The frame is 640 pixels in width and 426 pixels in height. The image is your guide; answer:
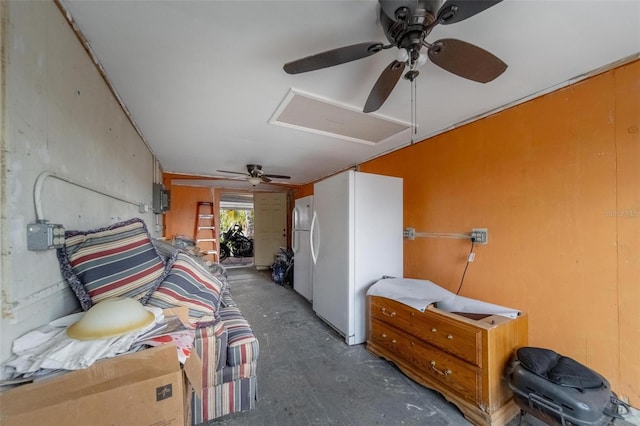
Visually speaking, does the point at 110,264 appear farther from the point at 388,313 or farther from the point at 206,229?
the point at 206,229

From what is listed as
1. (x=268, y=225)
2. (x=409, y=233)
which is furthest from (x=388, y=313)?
(x=268, y=225)

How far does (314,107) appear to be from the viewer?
79.3 inches

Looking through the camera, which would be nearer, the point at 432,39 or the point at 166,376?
the point at 166,376

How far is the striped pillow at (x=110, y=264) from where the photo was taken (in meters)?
1.12

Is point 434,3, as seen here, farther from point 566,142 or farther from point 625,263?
point 625,263

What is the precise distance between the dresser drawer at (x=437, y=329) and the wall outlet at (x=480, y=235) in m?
0.83

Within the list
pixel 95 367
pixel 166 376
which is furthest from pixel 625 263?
pixel 95 367

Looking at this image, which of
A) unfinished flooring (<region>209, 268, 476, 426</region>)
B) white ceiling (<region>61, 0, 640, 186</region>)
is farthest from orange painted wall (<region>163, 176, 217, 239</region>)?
unfinished flooring (<region>209, 268, 476, 426</region>)

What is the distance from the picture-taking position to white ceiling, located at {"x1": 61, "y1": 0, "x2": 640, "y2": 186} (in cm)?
110

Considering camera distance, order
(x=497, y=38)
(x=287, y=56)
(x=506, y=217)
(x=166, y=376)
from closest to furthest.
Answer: (x=166, y=376) < (x=497, y=38) < (x=287, y=56) < (x=506, y=217)

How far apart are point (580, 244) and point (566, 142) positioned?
0.70 meters

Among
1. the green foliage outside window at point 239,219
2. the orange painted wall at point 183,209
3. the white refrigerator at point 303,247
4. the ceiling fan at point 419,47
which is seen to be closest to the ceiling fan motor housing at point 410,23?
the ceiling fan at point 419,47

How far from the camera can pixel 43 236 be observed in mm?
937

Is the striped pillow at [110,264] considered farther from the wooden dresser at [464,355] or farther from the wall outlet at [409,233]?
the wall outlet at [409,233]
